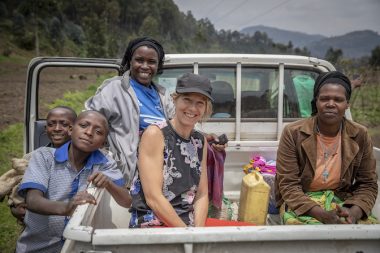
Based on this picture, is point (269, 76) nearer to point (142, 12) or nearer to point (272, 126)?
point (272, 126)

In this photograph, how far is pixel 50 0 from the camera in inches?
1416

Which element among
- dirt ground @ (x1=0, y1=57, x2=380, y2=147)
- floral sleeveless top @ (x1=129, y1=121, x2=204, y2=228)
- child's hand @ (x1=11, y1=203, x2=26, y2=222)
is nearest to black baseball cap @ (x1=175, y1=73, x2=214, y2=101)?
floral sleeveless top @ (x1=129, y1=121, x2=204, y2=228)

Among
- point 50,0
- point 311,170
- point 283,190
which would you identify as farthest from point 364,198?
point 50,0

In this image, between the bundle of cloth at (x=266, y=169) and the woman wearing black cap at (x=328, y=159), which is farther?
the bundle of cloth at (x=266, y=169)

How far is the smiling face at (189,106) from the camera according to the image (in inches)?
79.1

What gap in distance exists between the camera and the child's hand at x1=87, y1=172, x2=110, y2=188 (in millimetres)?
1870

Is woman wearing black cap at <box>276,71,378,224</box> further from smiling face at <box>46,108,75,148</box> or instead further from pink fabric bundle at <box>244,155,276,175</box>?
smiling face at <box>46,108,75,148</box>

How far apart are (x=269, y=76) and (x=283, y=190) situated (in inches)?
60.8

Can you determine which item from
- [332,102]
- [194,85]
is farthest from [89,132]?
[332,102]

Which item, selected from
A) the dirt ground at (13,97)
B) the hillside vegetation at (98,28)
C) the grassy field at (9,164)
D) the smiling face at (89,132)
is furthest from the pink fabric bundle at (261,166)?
the hillside vegetation at (98,28)

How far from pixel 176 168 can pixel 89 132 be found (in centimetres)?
57

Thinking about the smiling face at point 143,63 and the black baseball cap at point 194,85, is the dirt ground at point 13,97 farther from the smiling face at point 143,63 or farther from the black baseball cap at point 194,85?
the black baseball cap at point 194,85

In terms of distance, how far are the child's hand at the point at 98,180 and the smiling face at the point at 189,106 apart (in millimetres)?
543

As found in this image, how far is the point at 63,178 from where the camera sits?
6.63 ft
